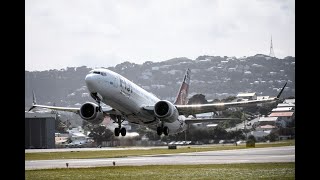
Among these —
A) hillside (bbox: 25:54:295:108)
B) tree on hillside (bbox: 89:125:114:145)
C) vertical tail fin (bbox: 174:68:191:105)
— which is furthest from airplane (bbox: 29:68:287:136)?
hillside (bbox: 25:54:295:108)

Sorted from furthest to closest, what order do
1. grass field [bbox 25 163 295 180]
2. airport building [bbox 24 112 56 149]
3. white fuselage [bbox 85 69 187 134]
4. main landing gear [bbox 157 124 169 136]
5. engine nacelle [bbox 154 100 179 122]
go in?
airport building [bbox 24 112 56 149]
main landing gear [bbox 157 124 169 136]
engine nacelle [bbox 154 100 179 122]
white fuselage [bbox 85 69 187 134]
grass field [bbox 25 163 295 180]

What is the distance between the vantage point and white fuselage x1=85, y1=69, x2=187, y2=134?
34250 mm

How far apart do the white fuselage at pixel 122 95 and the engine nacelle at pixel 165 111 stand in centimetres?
116

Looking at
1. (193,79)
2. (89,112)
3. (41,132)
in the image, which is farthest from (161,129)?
(193,79)

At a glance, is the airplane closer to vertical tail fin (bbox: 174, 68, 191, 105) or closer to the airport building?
the airport building

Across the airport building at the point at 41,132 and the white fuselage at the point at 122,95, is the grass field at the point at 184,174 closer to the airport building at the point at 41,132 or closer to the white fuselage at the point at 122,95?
the white fuselage at the point at 122,95

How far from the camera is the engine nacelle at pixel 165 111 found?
1502 inches

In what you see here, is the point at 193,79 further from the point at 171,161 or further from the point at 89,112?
→ the point at 171,161

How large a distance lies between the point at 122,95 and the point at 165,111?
13.2ft

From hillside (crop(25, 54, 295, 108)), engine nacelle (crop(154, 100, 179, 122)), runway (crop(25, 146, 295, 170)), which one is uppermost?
hillside (crop(25, 54, 295, 108))

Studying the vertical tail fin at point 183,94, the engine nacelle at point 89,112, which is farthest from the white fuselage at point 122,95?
the vertical tail fin at point 183,94

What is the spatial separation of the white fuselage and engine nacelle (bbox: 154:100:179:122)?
3.81ft
